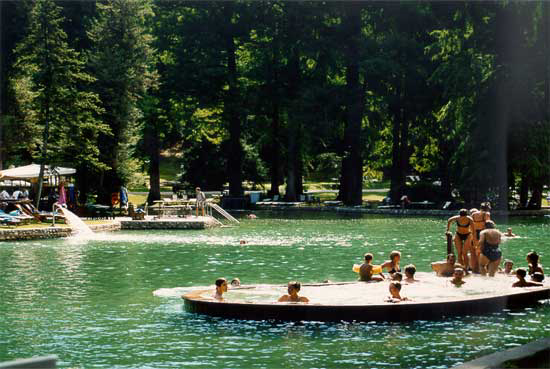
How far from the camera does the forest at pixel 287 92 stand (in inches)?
2063

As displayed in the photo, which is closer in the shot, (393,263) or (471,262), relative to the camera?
(393,263)

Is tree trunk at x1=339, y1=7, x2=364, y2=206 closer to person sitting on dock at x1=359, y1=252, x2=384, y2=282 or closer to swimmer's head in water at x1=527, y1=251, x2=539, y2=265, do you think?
swimmer's head in water at x1=527, y1=251, x2=539, y2=265

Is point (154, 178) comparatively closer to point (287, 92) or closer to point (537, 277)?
point (287, 92)

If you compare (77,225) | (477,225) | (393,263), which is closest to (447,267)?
(393,263)

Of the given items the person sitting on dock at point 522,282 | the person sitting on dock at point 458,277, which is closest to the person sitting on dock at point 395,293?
the person sitting on dock at point 458,277

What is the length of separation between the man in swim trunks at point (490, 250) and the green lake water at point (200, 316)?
8.87ft

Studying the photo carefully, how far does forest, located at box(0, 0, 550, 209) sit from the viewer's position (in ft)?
172

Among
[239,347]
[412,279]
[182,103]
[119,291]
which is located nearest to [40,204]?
[182,103]

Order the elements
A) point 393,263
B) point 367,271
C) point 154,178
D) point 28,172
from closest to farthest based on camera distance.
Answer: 1. point 367,271
2. point 393,263
3. point 28,172
4. point 154,178

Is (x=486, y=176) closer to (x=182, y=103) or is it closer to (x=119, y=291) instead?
A: (x=182, y=103)

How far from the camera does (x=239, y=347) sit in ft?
55.5

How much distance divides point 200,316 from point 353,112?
150 feet

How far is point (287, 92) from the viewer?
67875mm

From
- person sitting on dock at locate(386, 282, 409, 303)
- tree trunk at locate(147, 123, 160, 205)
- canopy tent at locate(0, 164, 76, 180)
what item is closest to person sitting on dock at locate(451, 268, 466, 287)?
person sitting on dock at locate(386, 282, 409, 303)
